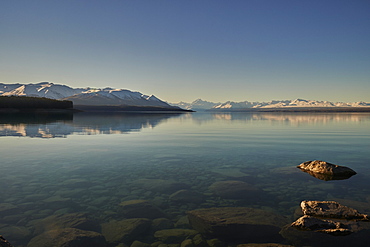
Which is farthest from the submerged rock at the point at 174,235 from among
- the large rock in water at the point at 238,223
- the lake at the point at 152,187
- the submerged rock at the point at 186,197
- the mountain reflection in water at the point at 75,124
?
the mountain reflection in water at the point at 75,124

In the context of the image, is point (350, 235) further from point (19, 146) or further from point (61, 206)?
point (19, 146)

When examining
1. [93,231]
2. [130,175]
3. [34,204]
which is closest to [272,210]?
[93,231]

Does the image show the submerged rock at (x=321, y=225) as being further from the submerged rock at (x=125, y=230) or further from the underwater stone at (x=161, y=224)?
the submerged rock at (x=125, y=230)

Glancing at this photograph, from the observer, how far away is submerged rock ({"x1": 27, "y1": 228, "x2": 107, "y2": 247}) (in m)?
6.72

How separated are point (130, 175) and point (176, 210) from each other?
5.12 metres

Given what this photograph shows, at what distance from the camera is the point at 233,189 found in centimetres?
1117

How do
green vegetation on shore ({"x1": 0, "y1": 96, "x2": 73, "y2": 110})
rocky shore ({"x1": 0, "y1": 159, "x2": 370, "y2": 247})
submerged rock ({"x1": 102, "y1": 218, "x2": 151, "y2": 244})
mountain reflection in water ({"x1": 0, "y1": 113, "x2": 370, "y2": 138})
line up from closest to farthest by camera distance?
rocky shore ({"x1": 0, "y1": 159, "x2": 370, "y2": 247})
submerged rock ({"x1": 102, "y1": 218, "x2": 151, "y2": 244})
mountain reflection in water ({"x1": 0, "y1": 113, "x2": 370, "y2": 138})
green vegetation on shore ({"x1": 0, "y1": 96, "x2": 73, "y2": 110})

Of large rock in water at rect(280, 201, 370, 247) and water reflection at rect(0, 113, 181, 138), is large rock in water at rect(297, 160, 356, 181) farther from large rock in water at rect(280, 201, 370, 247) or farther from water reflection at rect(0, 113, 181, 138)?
water reflection at rect(0, 113, 181, 138)

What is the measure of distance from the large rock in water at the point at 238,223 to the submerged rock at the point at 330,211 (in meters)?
0.99

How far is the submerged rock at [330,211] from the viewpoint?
26.5ft

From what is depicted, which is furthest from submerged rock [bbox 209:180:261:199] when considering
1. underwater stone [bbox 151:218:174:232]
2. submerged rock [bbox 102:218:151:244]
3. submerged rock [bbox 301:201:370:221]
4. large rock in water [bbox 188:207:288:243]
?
submerged rock [bbox 102:218:151:244]

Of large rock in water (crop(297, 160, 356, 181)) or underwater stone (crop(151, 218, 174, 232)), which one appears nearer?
underwater stone (crop(151, 218, 174, 232))

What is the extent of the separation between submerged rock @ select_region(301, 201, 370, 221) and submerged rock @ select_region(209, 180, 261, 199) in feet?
8.05

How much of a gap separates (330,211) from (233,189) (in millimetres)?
3932
